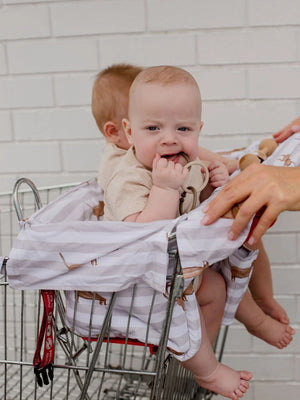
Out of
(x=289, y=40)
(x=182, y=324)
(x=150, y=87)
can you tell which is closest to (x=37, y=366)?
(x=182, y=324)

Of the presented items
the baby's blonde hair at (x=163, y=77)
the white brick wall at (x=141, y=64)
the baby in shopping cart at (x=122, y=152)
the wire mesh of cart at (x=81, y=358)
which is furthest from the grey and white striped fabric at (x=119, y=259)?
the white brick wall at (x=141, y=64)

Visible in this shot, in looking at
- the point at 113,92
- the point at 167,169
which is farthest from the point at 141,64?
the point at 167,169

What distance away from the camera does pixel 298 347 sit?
1835 millimetres

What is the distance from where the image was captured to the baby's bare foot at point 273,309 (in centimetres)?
136

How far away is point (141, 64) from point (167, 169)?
31.4 inches

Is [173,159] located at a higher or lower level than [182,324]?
higher

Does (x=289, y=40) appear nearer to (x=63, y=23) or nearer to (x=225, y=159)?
(x=225, y=159)

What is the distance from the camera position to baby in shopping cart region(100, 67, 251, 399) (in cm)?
98

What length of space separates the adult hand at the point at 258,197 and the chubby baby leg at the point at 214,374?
29 cm

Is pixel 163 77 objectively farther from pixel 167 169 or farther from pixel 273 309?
pixel 273 309

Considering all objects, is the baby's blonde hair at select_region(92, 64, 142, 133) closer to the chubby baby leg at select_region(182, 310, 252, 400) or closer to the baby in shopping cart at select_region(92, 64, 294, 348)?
the baby in shopping cart at select_region(92, 64, 294, 348)

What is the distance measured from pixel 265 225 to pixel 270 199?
47 millimetres

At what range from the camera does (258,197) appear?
79 cm

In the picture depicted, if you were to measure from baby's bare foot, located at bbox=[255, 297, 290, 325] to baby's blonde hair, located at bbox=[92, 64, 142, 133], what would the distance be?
63 cm
